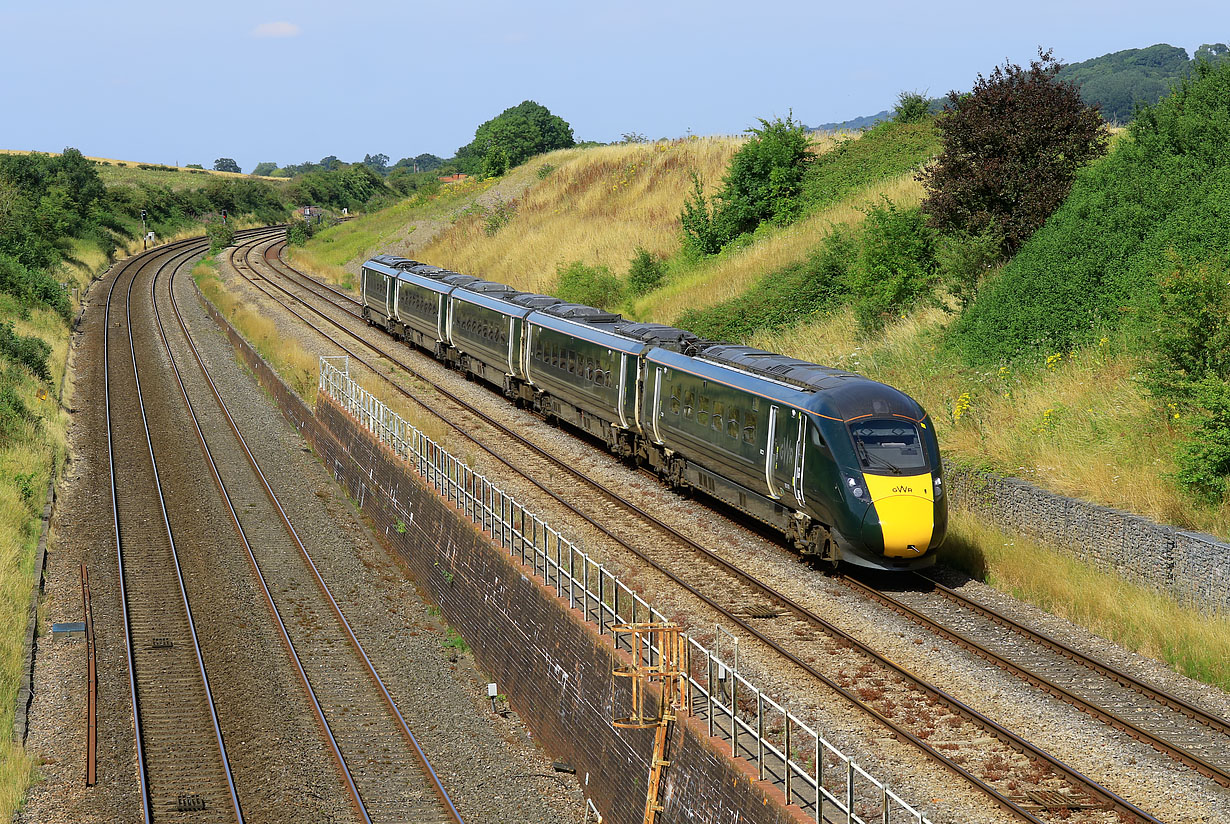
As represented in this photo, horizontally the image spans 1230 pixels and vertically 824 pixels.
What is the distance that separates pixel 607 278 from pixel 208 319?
71.5ft

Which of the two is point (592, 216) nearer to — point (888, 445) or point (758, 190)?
point (758, 190)

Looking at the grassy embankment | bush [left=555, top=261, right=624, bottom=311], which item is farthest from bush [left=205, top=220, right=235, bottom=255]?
bush [left=555, top=261, right=624, bottom=311]

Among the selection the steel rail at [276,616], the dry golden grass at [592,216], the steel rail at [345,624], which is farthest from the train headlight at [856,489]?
the dry golden grass at [592,216]

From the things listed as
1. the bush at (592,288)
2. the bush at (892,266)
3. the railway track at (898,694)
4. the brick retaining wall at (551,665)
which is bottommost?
the brick retaining wall at (551,665)

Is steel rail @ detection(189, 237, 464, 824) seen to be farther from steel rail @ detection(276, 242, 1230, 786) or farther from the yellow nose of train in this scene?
the yellow nose of train

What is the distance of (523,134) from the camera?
3974 inches

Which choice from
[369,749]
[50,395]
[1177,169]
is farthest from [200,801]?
Result: [50,395]

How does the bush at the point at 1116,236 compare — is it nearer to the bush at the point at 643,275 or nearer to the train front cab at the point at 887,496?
the train front cab at the point at 887,496

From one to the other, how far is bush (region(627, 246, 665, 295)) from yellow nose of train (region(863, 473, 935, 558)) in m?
27.1

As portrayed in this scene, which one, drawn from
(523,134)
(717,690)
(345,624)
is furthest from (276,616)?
(523,134)

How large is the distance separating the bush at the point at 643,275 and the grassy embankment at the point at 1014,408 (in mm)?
612

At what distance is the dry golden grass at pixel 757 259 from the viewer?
36.9 m

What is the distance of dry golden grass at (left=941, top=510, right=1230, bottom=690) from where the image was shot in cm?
1404

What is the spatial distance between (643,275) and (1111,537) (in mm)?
28478
